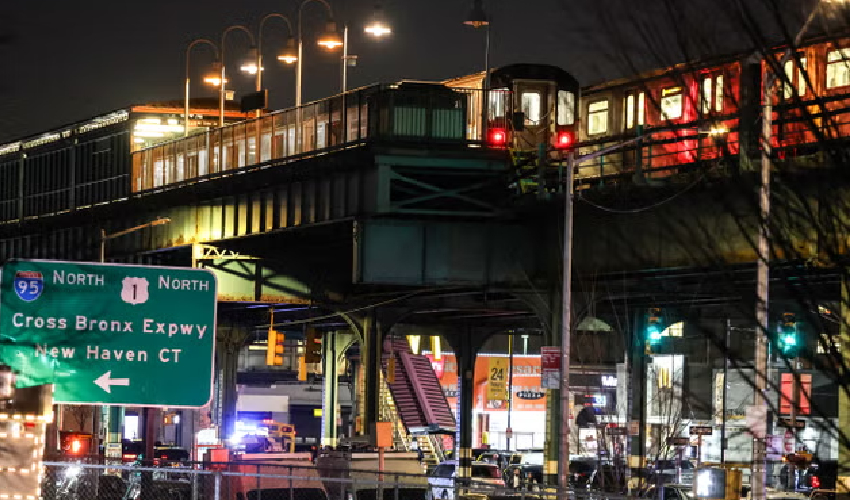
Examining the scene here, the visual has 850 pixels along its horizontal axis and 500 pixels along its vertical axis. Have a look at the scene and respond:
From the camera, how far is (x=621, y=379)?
72.2 m

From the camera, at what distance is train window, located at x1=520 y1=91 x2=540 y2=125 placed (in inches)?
1857

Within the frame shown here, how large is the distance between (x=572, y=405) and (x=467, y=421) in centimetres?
1970

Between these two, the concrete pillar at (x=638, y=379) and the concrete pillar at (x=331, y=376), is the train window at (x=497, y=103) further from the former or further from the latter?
the concrete pillar at (x=331, y=376)

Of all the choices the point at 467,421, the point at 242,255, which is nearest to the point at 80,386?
the point at 242,255

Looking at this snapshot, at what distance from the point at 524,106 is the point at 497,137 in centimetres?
415

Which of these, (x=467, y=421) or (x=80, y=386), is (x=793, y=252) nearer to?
(x=80, y=386)

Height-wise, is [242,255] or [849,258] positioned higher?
[242,255]

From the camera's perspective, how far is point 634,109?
45.0m

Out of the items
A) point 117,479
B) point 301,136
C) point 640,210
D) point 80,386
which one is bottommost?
point 117,479

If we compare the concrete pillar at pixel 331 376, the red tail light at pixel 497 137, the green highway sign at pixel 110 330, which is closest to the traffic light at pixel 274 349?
the red tail light at pixel 497 137

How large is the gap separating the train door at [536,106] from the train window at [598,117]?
62.1 inches

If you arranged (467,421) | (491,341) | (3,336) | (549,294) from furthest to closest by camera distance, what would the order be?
(491,341) < (467,421) < (549,294) < (3,336)

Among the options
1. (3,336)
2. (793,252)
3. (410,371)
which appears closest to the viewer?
(793,252)

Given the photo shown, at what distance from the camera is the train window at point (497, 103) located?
147 ft
